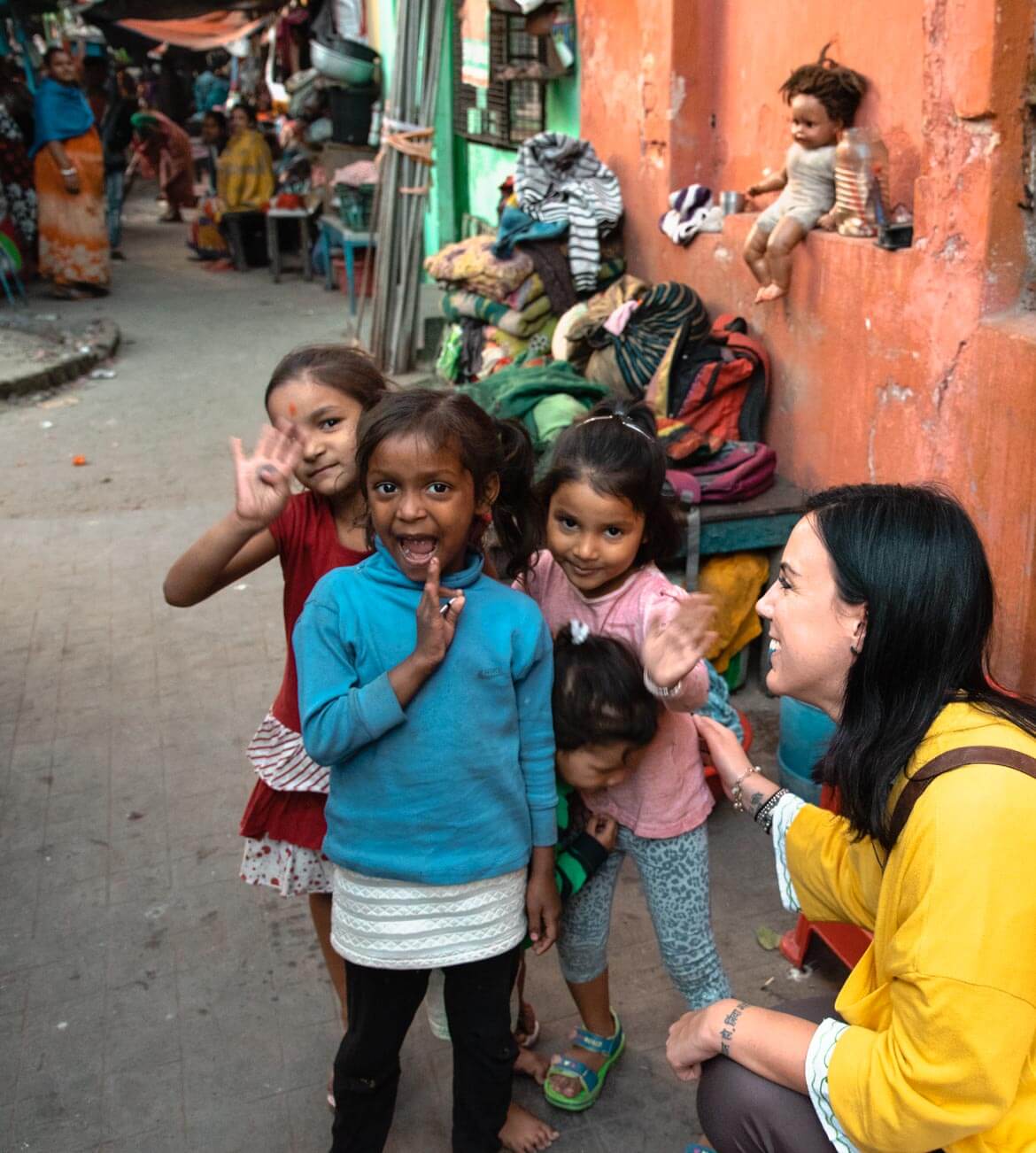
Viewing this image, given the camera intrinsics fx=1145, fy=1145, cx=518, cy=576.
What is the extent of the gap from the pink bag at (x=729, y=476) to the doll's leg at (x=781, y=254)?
1.82ft

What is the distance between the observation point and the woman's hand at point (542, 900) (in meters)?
1.99

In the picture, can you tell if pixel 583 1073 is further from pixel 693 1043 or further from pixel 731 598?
pixel 731 598

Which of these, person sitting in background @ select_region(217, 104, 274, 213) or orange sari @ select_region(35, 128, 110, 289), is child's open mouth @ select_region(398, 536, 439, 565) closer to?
orange sari @ select_region(35, 128, 110, 289)

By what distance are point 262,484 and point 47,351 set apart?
810cm

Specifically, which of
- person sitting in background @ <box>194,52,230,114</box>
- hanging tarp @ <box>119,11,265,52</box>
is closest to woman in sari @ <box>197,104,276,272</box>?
hanging tarp @ <box>119,11,265,52</box>

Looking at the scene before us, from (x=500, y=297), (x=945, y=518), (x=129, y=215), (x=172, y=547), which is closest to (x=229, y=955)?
(x=945, y=518)

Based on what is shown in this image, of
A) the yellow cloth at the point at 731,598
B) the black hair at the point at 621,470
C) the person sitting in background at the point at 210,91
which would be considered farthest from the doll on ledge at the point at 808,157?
the person sitting in background at the point at 210,91

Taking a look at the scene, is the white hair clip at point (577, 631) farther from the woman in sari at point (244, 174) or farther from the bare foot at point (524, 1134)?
the woman in sari at point (244, 174)

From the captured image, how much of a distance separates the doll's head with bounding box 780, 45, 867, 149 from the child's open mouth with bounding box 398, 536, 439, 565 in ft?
9.14

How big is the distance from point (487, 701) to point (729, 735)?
56 cm

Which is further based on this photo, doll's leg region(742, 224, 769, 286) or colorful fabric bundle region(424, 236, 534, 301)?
colorful fabric bundle region(424, 236, 534, 301)

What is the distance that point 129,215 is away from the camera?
1817cm

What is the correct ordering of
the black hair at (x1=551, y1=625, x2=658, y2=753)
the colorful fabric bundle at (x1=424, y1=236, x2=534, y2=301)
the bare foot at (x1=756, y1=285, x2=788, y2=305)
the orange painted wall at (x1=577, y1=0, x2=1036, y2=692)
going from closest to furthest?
1. the black hair at (x1=551, y1=625, x2=658, y2=753)
2. the orange painted wall at (x1=577, y1=0, x2=1036, y2=692)
3. the bare foot at (x1=756, y1=285, x2=788, y2=305)
4. the colorful fabric bundle at (x1=424, y1=236, x2=534, y2=301)

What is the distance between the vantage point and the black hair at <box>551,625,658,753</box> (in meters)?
2.00
